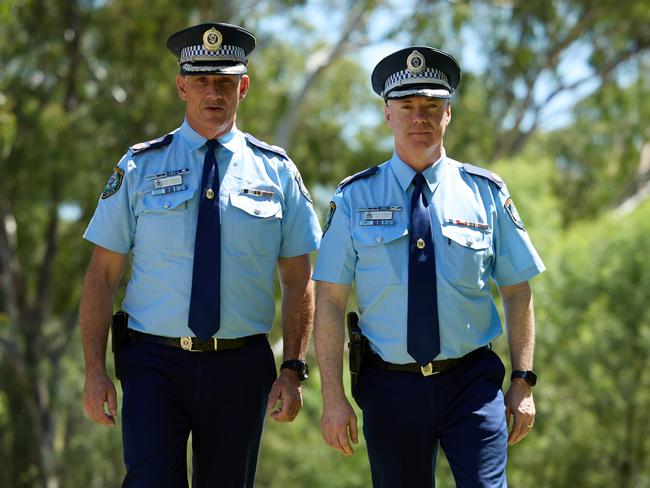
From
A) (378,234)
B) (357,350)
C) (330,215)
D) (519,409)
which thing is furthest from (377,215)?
(519,409)

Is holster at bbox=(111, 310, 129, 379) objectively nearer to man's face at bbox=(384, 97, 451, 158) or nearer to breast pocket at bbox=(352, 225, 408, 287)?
breast pocket at bbox=(352, 225, 408, 287)

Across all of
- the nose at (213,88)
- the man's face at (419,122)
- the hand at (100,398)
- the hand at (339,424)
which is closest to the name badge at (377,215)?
the man's face at (419,122)

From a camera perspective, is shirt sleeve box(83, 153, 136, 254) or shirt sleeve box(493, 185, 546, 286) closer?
shirt sleeve box(493, 185, 546, 286)

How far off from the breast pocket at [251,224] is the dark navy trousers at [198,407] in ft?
1.36

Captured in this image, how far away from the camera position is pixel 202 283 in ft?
16.0

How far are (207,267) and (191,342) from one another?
1.03 feet

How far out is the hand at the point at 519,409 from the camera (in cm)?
469

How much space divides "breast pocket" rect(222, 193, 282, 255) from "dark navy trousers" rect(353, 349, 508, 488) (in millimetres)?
802

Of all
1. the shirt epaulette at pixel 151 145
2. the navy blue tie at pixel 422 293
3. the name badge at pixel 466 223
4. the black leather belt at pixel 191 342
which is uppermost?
the shirt epaulette at pixel 151 145

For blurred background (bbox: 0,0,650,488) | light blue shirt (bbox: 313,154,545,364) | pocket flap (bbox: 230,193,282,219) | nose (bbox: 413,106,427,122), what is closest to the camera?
light blue shirt (bbox: 313,154,545,364)

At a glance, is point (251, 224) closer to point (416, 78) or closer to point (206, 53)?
point (206, 53)

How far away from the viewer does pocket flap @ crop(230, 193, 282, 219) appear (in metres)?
5.02

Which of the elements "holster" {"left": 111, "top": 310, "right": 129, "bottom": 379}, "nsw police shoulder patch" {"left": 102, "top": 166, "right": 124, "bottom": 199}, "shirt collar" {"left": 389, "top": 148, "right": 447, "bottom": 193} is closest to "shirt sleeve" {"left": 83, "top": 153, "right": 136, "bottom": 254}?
"nsw police shoulder patch" {"left": 102, "top": 166, "right": 124, "bottom": 199}

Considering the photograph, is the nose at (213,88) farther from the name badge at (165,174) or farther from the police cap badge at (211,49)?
the name badge at (165,174)
